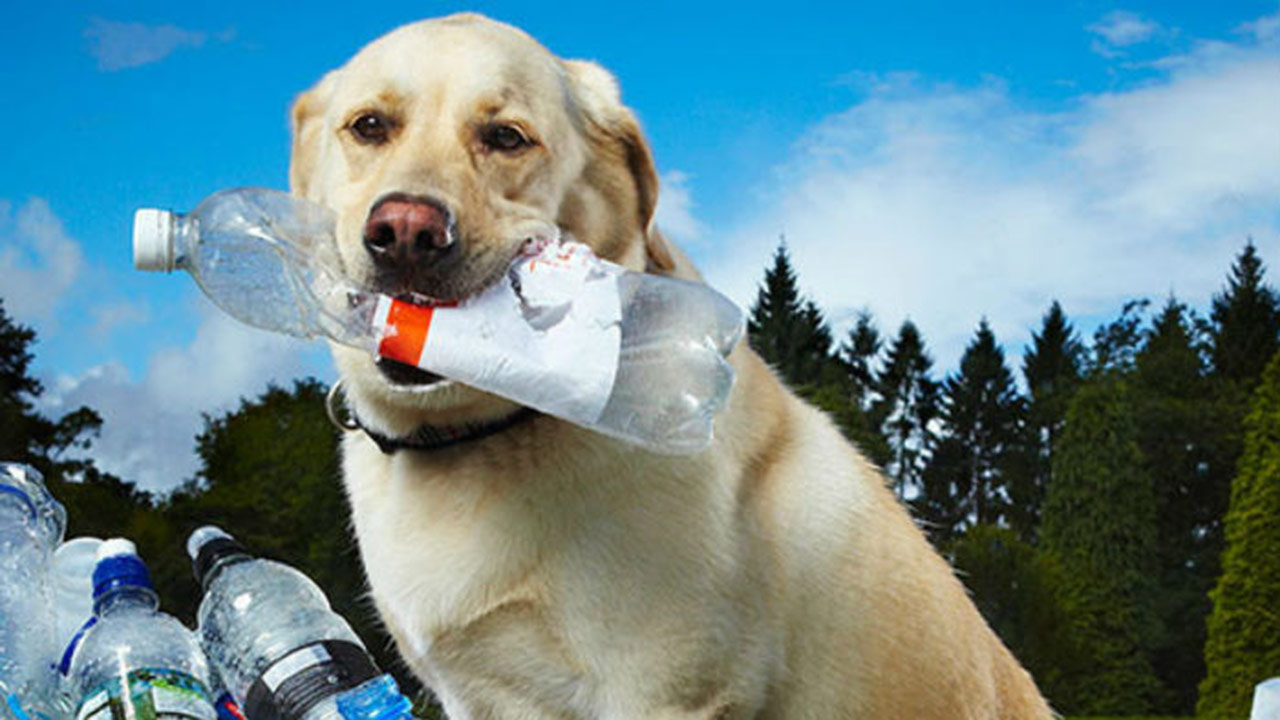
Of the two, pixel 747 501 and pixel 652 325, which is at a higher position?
pixel 652 325

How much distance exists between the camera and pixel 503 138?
3.03 metres

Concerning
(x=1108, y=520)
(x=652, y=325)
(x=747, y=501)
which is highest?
(x=1108, y=520)

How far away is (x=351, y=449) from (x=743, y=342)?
107cm

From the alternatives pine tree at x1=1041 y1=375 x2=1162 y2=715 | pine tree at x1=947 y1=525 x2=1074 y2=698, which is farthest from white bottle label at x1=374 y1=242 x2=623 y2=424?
pine tree at x1=1041 y1=375 x2=1162 y2=715

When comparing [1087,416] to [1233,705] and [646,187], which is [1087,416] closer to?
[1233,705]

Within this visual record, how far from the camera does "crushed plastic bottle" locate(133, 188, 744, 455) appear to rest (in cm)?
271

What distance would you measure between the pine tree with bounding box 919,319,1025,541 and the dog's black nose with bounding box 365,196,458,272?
43326mm

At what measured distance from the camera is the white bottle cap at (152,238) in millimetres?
2906

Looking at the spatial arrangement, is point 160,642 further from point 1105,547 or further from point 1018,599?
point 1105,547

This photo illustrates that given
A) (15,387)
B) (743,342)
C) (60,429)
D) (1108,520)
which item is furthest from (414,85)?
(1108,520)

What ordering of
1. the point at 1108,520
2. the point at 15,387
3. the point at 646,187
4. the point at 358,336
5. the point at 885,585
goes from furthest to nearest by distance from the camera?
the point at 1108,520 → the point at 15,387 → the point at 885,585 → the point at 646,187 → the point at 358,336

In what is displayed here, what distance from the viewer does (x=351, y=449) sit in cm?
362

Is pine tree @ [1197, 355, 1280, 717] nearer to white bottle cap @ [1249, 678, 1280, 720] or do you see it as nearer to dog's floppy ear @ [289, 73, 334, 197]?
white bottle cap @ [1249, 678, 1280, 720]

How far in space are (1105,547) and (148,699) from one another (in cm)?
3489
